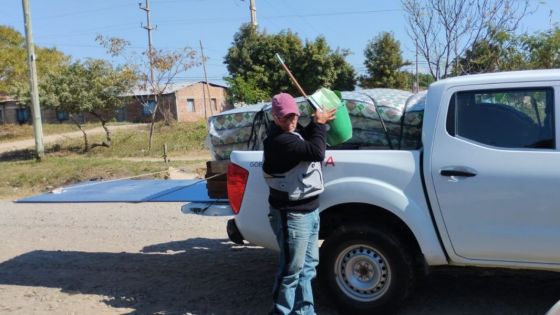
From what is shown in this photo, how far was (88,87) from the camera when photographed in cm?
2475

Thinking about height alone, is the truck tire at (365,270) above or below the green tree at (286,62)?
below

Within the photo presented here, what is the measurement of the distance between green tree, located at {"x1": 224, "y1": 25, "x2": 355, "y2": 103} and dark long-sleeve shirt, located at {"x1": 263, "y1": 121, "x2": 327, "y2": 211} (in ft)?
110

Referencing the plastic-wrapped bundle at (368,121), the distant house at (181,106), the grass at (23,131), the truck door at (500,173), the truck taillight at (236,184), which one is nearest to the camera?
the truck door at (500,173)

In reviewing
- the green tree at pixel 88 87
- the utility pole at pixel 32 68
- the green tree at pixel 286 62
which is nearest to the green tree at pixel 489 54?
the utility pole at pixel 32 68

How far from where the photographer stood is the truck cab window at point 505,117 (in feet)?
13.1

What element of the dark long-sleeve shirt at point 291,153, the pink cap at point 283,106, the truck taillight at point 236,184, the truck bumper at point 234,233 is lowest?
the truck bumper at point 234,233

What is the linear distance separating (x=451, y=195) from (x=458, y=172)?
0.55ft

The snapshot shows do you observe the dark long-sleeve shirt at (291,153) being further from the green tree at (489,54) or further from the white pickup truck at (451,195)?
the green tree at (489,54)

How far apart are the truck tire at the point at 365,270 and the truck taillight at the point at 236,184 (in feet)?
2.55

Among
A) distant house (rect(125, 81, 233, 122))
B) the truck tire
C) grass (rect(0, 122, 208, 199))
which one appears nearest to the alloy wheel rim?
the truck tire

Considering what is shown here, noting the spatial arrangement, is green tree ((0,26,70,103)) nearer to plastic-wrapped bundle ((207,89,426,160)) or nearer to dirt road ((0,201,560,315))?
dirt road ((0,201,560,315))

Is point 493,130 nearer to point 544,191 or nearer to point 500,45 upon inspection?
point 544,191

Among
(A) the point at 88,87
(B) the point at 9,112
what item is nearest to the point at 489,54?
(A) the point at 88,87

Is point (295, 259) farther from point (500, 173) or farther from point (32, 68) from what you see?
point (32, 68)
